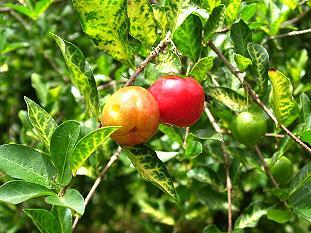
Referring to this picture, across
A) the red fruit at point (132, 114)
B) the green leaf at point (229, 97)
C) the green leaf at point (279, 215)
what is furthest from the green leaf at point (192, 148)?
the red fruit at point (132, 114)

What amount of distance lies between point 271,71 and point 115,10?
0.34 metres

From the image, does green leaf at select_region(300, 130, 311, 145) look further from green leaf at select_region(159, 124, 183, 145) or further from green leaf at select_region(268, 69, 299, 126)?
green leaf at select_region(159, 124, 183, 145)

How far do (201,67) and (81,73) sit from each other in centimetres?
28

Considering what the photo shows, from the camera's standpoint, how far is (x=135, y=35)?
3.56 feet

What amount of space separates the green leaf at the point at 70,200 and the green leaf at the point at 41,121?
0.50 ft

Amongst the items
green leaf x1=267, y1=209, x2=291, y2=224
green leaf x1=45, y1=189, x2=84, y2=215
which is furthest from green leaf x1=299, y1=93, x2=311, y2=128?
green leaf x1=45, y1=189, x2=84, y2=215

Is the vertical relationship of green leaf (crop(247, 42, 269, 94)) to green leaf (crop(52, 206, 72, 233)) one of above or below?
above

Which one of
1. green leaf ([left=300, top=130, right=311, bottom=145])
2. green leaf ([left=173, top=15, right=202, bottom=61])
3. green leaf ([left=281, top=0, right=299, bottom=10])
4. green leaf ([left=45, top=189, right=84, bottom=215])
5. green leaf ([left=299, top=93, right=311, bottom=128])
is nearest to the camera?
green leaf ([left=45, top=189, right=84, bottom=215])

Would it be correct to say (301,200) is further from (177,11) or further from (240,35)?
(177,11)

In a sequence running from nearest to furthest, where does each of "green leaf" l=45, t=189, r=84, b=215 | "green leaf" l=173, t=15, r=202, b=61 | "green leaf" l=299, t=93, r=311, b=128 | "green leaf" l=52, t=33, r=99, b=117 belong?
1. "green leaf" l=45, t=189, r=84, b=215
2. "green leaf" l=52, t=33, r=99, b=117
3. "green leaf" l=173, t=15, r=202, b=61
4. "green leaf" l=299, t=93, r=311, b=128

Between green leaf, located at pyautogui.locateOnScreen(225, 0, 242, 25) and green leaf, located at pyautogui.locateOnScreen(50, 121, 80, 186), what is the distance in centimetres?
52

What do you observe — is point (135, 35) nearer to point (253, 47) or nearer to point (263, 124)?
point (253, 47)

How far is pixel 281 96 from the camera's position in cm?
115

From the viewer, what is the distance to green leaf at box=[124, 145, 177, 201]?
100cm
